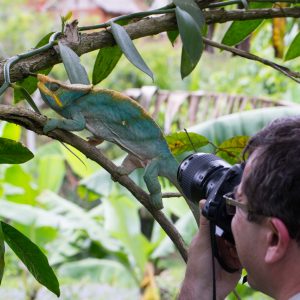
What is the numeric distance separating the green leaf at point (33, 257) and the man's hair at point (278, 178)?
300 millimetres

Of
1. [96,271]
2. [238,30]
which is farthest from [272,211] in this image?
[96,271]

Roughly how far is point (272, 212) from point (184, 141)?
0.38 meters

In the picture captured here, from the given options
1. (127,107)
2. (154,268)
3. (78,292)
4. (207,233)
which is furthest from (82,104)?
(78,292)

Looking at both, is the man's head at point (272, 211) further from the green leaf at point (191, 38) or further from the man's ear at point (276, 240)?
the green leaf at point (191, 38)

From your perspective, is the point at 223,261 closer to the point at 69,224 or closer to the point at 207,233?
the point at 207,233

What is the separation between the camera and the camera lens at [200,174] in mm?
764

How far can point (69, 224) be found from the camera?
10.1 feet

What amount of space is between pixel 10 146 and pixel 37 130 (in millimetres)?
63

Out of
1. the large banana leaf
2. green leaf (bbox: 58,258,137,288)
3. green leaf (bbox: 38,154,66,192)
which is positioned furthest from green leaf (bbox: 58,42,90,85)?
green leaf (bbox: 58,258,137,288)

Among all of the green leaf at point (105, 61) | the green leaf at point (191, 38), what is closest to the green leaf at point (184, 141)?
the green leaf at point (105, 61)

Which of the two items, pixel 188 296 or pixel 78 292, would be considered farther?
pixel 78 292

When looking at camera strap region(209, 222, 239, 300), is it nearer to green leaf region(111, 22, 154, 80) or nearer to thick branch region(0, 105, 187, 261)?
thick branch region(0, 105, 187, 261)

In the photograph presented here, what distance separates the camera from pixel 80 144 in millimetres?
737

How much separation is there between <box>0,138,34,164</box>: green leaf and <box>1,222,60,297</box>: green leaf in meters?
0.08
